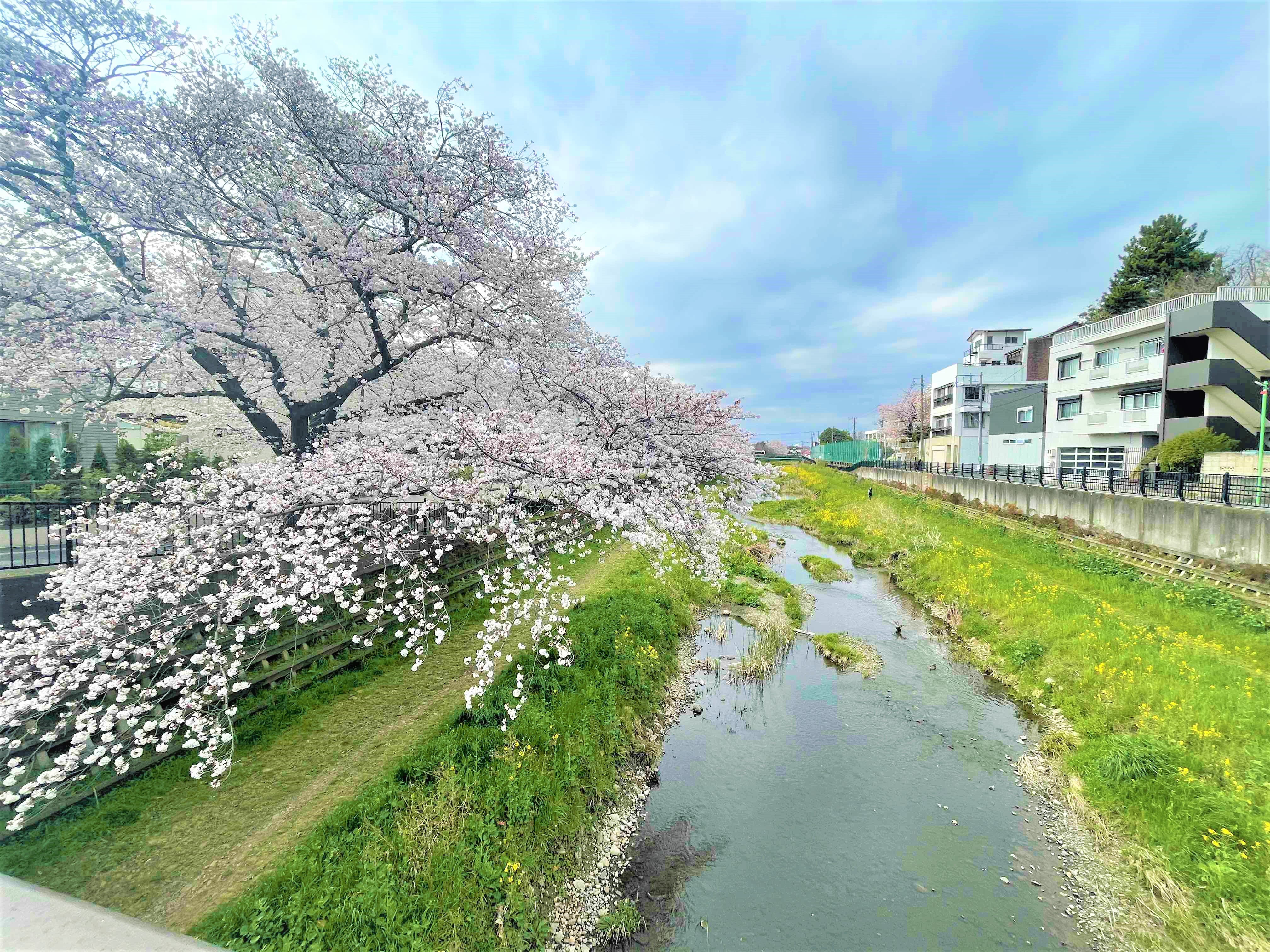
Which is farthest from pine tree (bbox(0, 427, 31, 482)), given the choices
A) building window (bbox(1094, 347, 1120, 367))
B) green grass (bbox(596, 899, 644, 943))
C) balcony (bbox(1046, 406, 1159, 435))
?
building window (bbox(1094, 347, 1120, 367))

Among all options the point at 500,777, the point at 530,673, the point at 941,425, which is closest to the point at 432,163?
the point at 530,673

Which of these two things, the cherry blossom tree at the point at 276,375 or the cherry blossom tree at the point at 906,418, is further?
the cherry blossom tree at the point at 906,418

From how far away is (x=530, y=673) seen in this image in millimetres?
8344

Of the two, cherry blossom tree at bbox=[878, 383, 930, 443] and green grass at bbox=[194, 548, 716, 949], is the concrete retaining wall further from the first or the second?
cherry blossom tree at bbox=[878, 383, 930, 443]

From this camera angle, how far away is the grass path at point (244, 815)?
4.46m

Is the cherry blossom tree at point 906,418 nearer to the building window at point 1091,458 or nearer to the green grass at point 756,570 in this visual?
the building window at point 1091,458

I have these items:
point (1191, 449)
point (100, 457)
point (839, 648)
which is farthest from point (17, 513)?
point (1191, 449)

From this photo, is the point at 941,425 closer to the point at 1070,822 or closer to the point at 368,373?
the point at 1070,822

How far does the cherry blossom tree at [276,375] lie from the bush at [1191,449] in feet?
71.8

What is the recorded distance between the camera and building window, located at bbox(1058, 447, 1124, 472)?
27.5 m

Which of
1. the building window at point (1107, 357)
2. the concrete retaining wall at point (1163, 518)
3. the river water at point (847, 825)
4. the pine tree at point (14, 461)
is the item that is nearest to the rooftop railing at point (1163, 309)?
the building window at point (1107, 357)

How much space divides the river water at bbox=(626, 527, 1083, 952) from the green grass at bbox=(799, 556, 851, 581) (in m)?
7.69

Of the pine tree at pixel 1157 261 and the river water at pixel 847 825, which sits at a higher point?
the pine tree at pixel 1157 261

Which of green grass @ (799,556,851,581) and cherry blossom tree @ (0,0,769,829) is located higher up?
cherry blossom tree @ (0,0,769,829)
